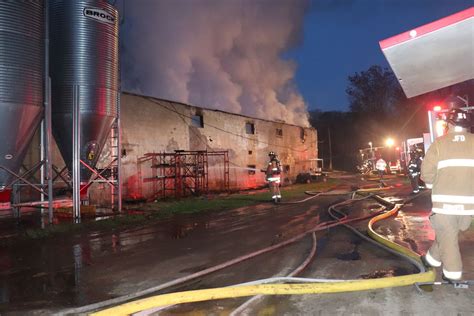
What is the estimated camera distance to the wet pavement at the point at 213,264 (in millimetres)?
3822

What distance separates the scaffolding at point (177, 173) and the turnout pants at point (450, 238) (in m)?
15.1

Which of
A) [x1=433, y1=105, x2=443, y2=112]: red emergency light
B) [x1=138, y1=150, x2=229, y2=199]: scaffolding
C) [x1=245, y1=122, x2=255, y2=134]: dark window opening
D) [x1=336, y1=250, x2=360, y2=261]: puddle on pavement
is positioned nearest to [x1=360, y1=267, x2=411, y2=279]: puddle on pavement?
[x1=336, y1=250, x2=360, y2=261]: puddle on pavement

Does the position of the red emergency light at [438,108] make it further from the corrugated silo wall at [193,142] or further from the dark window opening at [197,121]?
the dark window opening at [197,121]

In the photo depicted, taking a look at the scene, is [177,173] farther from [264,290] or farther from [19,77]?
[264,290]

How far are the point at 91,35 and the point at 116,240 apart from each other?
5.67 metres

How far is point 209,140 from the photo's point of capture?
2241 centimetres

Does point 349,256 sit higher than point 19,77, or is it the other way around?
point 19,77

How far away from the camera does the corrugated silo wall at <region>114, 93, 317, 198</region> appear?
57.7ft

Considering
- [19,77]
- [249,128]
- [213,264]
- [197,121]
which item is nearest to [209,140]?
[197,121]

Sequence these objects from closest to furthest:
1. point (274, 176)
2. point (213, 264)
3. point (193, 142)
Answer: point (213, 264), point (274, 176), point (193, 142)

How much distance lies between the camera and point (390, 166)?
1153 inches

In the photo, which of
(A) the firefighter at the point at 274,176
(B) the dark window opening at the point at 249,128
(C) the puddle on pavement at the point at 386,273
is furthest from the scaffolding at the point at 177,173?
(C) the puddle on pavement at the point at 386,273

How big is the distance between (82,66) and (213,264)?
7288 millimetres

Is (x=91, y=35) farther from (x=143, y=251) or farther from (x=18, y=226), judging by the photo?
(x=143, y=251)
